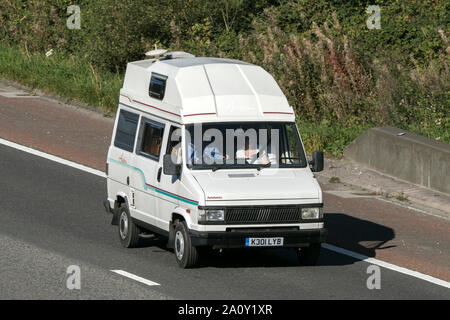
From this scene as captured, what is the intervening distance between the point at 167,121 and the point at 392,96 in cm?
956

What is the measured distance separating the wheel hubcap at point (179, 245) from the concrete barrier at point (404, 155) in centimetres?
684

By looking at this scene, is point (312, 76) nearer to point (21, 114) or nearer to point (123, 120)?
point (21, 114)

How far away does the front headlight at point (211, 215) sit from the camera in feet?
45.3

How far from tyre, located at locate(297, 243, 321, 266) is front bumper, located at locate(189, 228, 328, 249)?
525 mm

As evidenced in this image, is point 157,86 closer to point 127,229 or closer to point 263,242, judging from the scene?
point 127,229

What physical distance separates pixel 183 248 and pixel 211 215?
2.42 ft

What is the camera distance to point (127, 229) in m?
15.9

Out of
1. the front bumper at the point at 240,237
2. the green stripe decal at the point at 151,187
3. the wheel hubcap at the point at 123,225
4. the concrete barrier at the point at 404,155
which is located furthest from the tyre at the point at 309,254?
the concrete barrier at the point at 404,155

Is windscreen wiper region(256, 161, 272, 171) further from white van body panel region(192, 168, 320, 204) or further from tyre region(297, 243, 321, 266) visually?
tyre region(297, 243, 321, 266)

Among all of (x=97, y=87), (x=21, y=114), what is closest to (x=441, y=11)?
(x=97, y=87)

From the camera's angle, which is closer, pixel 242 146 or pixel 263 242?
pixel 263 242

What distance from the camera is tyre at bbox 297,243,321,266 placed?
47.9 ft

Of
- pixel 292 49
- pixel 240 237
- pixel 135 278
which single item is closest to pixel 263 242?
pixel 240 237

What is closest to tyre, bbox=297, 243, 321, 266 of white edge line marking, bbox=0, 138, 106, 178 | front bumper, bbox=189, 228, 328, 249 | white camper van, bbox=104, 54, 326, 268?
white camper van, bbox=104, 54, 326, 268
